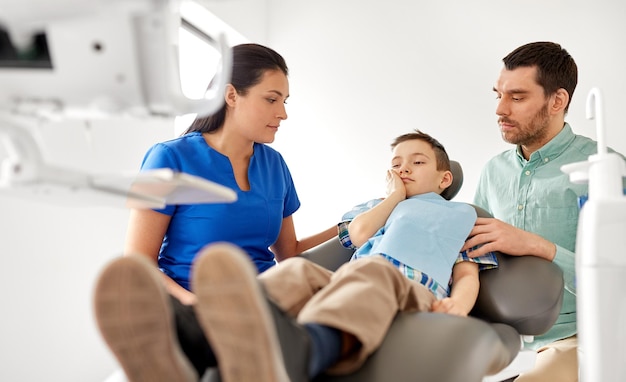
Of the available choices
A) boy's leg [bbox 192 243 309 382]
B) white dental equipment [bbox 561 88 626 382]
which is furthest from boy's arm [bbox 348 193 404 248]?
boy's leg [bbox 192 243 309 382]

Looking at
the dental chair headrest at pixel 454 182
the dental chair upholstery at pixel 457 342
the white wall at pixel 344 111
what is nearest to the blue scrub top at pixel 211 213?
the dental chair headrest at pixel 454 182

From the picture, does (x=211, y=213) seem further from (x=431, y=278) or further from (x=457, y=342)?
(x=457, y=342)

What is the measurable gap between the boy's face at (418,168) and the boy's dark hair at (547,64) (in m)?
0.47

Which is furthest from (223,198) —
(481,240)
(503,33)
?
(503,33)

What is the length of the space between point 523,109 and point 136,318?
1.41 m

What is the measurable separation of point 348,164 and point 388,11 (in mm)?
824

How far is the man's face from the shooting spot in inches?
73.9

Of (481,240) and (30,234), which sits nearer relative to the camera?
(481,240)

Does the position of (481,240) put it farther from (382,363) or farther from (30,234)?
(30,234)

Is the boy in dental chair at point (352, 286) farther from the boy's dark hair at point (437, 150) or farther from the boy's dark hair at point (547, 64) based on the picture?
the boy's dark hair at point (547, 64)

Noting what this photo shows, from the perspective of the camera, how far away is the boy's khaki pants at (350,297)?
95 cm

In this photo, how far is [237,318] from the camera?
2.59 feet

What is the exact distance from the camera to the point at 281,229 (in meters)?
1.94

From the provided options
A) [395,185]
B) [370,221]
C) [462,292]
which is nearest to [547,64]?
[395,185]
